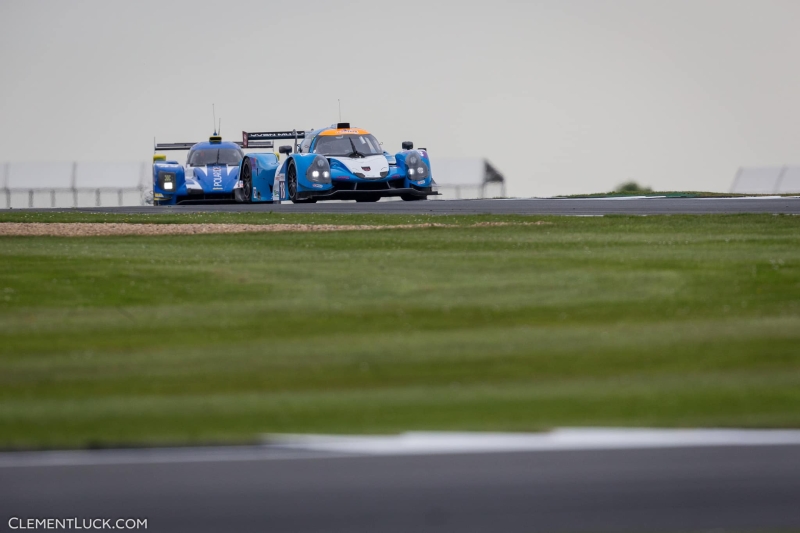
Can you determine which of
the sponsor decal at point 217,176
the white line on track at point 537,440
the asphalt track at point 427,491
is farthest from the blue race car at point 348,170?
the asphalt track at point 427,491

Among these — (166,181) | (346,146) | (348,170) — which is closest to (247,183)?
(166,181)

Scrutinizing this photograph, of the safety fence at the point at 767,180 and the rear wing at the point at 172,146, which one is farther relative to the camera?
the rear wing at the point at 172,146

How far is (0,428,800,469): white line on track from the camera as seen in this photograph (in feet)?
14.4

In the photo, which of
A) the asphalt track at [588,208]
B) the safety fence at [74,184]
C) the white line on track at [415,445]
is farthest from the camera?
the safety fence at [74,184]

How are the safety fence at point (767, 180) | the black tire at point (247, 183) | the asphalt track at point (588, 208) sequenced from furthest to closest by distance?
the safety fence at point (767, 180)
the black tire at point (247, 183)
the asphalt track at point (588, 208)

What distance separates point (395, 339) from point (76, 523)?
2990 millimetres

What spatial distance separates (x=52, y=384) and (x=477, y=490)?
101 inches

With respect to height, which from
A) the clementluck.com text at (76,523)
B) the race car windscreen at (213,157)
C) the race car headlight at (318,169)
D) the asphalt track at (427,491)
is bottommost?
the clementluck.com text at (76,523)

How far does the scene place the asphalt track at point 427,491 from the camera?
3.86 meters

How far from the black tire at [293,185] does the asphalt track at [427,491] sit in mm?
17600

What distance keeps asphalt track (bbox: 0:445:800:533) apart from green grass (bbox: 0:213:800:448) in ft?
1.34

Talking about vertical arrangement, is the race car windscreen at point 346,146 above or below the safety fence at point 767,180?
above

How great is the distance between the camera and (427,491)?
406 cm

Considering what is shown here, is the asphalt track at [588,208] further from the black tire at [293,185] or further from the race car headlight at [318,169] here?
the black tire at [293,185]
